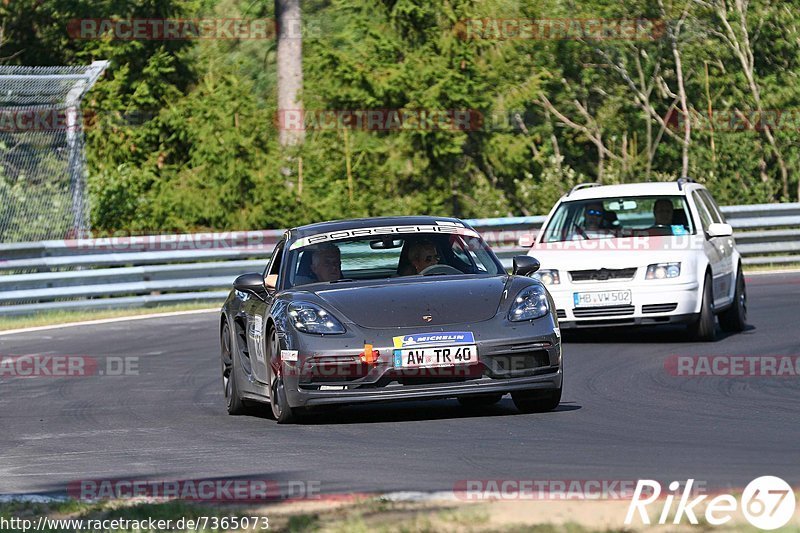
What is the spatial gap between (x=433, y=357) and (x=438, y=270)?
129cm

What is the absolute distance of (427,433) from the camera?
939 centimetres

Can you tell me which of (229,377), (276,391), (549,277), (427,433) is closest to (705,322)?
(549,277)

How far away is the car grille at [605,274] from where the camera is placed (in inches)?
602

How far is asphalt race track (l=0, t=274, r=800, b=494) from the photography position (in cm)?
783

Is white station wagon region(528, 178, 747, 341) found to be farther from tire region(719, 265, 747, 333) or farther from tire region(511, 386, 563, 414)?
tire region(511, 386, 563, 414)

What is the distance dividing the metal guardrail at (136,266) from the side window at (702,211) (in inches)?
209

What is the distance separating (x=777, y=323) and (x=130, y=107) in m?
19.2

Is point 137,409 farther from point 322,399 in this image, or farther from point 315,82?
point 315,82

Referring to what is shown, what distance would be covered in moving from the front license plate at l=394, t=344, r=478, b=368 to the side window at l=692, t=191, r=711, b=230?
6955 millimetres
